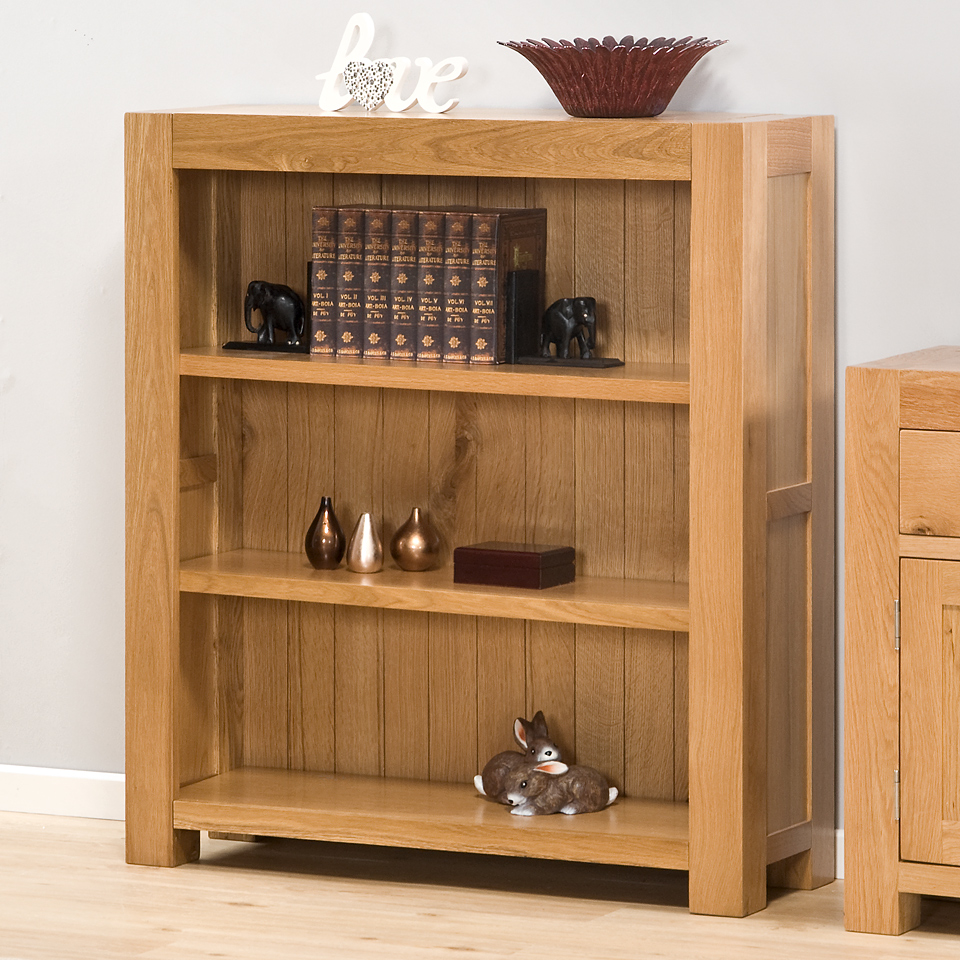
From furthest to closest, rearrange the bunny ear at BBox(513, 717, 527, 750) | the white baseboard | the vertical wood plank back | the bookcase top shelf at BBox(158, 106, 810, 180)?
1. the white baseboard
2. the vertical wood plank back
3. the bunny ear at BBox(513, 717, 527, 750)
4. the bookcase top shelf at BBox(158, 106, 810, 180)

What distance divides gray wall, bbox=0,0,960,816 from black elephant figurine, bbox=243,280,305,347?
39cm

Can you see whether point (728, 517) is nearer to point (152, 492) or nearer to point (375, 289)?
point (375, 289)

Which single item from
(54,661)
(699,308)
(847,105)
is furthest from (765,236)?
(54,661)

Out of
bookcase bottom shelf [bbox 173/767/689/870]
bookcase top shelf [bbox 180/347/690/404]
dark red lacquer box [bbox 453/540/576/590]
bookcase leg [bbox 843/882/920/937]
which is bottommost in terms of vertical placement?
bookcase leg [bbox 843/882/920/937]

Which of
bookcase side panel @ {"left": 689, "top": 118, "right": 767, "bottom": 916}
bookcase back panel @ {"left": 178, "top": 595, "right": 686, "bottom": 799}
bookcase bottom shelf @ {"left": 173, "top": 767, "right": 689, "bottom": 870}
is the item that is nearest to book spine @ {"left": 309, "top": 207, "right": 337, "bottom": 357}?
bookcase back panel @ {"left": 178, "top": 595, "right": 686, "bottom": 799}

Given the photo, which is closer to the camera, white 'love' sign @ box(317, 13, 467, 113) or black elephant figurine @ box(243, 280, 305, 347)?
white 'love' sign @ box(317, 13, 467, 113)

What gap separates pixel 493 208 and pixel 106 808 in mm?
1439

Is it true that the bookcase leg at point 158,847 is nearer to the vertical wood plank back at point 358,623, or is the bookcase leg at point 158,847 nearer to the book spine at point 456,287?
the vertical wood plank back at point 358,623

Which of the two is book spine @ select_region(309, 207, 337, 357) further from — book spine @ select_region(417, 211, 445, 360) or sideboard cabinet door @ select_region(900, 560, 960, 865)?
sideboard cabinet door @ select_region(900, 560, 960, 865)

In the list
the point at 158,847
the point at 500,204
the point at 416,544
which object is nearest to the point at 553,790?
the point at 416,544

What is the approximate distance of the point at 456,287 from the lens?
309 cm

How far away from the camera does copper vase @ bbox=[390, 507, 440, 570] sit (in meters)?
3.23

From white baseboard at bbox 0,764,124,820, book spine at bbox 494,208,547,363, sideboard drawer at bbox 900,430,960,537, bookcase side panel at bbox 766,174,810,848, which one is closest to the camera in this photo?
sideboard drawer at bbox 900,430,960,537

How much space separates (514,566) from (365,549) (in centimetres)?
30
